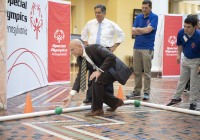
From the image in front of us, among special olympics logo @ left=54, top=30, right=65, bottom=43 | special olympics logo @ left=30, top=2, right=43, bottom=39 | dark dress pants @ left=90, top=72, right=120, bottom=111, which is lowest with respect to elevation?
dark dress pants @ left=90, top=72, right=120, bottom=111

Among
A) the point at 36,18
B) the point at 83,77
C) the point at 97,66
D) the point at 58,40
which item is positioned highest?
the point at 36,18

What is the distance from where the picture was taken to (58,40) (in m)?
9.10

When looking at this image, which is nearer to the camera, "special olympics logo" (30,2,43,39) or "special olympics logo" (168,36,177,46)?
"special olympics logo" (30,2,43,39)

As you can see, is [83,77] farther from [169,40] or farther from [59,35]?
[169,40]

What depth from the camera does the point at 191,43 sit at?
5.23 metres

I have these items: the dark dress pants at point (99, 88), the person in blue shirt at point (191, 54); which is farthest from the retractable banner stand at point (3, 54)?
the person in blue shirt at point (191, 54)

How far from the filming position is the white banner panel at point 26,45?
21.8 feet

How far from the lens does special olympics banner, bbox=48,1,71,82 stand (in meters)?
8.83

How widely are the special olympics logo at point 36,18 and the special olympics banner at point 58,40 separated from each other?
0.54 meters

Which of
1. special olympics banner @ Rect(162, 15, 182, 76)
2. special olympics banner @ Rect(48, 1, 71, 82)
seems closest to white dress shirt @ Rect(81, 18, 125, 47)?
special olympics banner @ Rect(48, 1, 71, 82)

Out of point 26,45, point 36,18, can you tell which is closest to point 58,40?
point 36,18

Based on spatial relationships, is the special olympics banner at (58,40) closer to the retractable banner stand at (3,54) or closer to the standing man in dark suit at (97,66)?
the retractable banner stand at (3,54)

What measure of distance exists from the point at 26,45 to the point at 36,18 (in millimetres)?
888

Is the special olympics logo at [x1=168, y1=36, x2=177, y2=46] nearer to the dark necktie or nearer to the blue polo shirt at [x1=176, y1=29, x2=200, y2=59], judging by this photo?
the blue polo shirt at [x1=176, y1=29, x2=200, y2=59]
